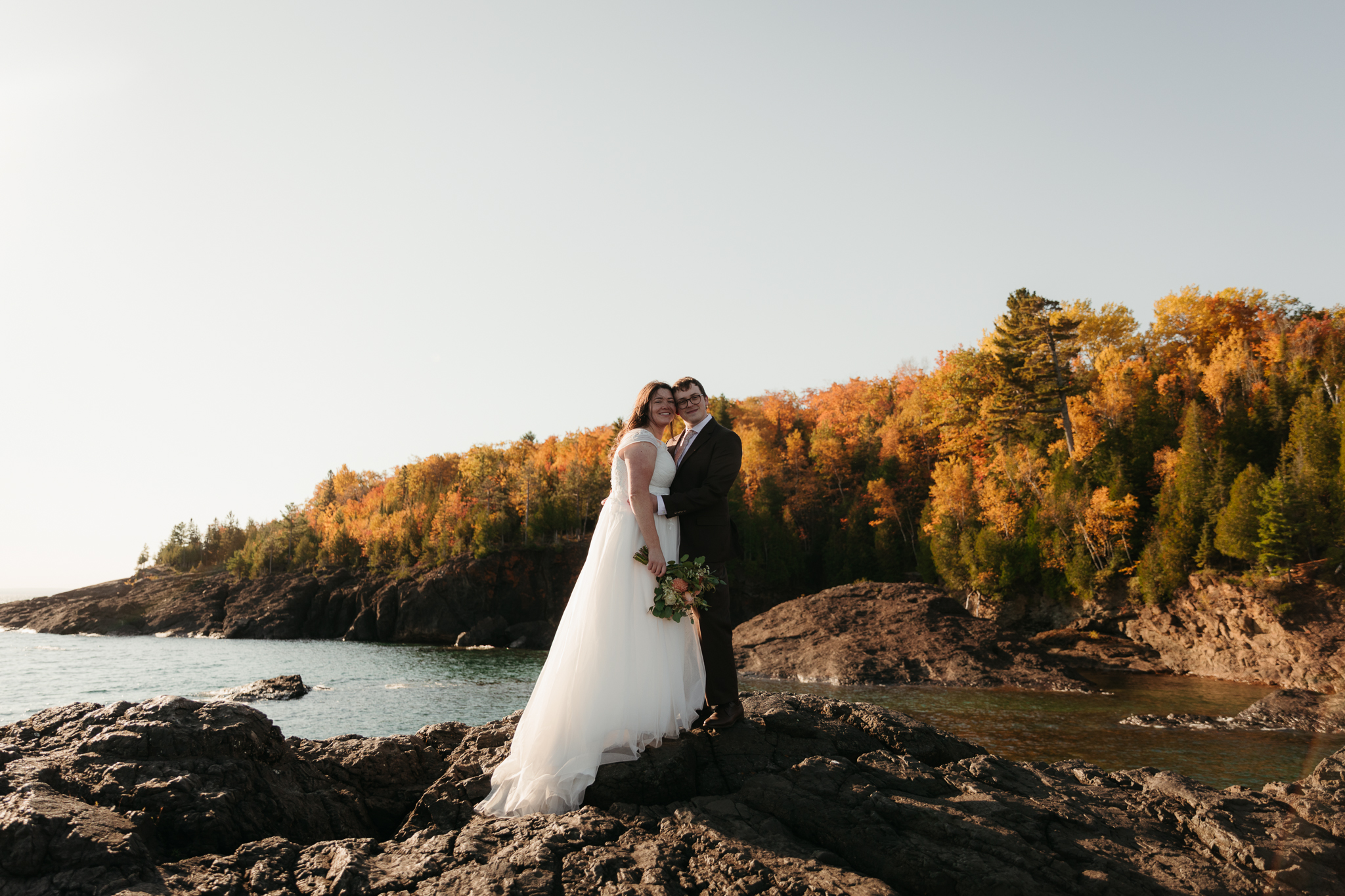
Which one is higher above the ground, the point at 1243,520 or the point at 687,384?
the point at 687,384

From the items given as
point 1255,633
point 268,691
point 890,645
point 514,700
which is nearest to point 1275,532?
point 1255,633

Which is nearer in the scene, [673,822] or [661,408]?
[673,822]

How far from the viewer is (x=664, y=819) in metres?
4.34

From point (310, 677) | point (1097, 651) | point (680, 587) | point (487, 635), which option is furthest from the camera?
point (487, 635)

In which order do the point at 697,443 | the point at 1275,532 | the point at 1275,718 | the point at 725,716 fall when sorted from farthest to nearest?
1. the point at 1275,532
2. the point at 1275,718
3. the point at 697,443
4. the point at 725,716

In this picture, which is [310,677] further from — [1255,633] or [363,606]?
[1255,633]

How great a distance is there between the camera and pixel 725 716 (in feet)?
17.7

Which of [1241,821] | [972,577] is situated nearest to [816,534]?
[972,577]

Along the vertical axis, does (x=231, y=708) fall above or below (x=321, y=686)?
above

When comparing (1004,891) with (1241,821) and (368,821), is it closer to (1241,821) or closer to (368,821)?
(1241,821)

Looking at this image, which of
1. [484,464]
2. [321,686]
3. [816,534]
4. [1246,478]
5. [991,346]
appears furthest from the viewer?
[484,464]

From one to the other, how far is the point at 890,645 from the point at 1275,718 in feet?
47.0

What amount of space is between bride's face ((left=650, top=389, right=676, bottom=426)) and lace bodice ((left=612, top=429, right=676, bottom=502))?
14 cm

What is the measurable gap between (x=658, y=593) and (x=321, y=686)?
2946cm
